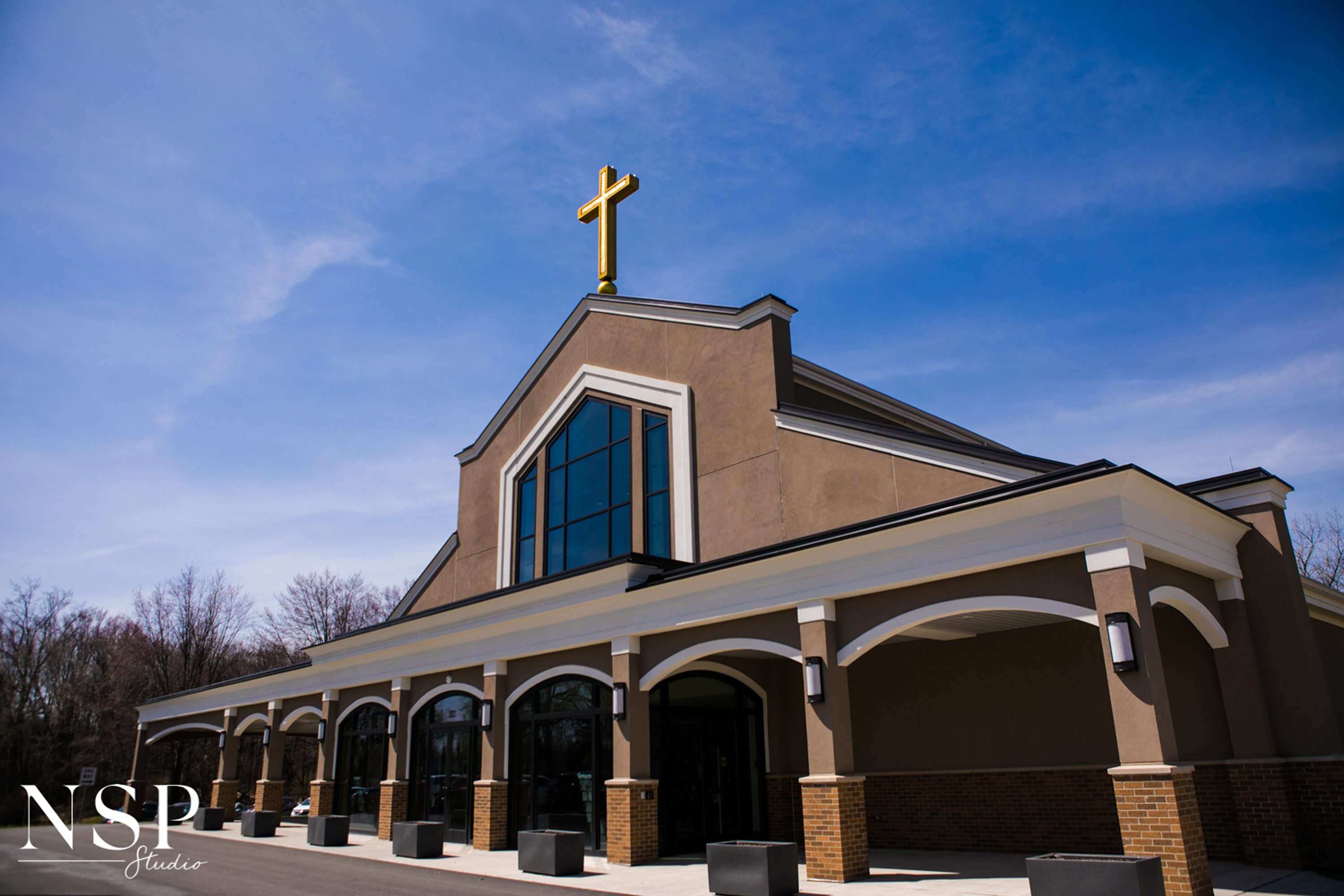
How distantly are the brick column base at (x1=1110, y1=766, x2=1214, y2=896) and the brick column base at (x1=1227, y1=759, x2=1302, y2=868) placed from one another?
2.66 meters

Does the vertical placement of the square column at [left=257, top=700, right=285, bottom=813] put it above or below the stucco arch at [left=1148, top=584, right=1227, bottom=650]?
below

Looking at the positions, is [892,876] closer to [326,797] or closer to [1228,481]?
[1228,481]

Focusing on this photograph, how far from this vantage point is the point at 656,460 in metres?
20.0

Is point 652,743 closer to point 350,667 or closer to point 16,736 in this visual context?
point 350,667

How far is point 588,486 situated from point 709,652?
7.85 meters

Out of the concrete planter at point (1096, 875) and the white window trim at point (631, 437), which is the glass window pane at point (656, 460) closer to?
the white window trim at point (631, 437)

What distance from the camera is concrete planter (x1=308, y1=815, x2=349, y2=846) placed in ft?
65.1

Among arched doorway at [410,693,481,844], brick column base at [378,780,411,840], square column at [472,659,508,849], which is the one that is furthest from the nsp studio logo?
square column at [472,659,508,849]

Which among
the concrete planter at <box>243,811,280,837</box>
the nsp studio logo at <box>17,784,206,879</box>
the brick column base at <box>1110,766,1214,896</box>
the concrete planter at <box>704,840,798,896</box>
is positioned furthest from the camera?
the concrete planter at <box>243,811,280,837</box>

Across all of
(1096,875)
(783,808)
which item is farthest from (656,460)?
(1096,875)

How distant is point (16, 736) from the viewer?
149 ft

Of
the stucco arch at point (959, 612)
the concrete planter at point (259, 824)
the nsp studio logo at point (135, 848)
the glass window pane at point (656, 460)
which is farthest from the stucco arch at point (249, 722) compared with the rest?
the stucco arch at point (959, 612)

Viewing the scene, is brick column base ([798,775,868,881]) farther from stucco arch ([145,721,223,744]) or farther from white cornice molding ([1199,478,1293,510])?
stucco arch ([145,721,223,744])

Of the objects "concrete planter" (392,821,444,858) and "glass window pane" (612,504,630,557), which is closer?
"concrete planter" (392,821,444,858)
